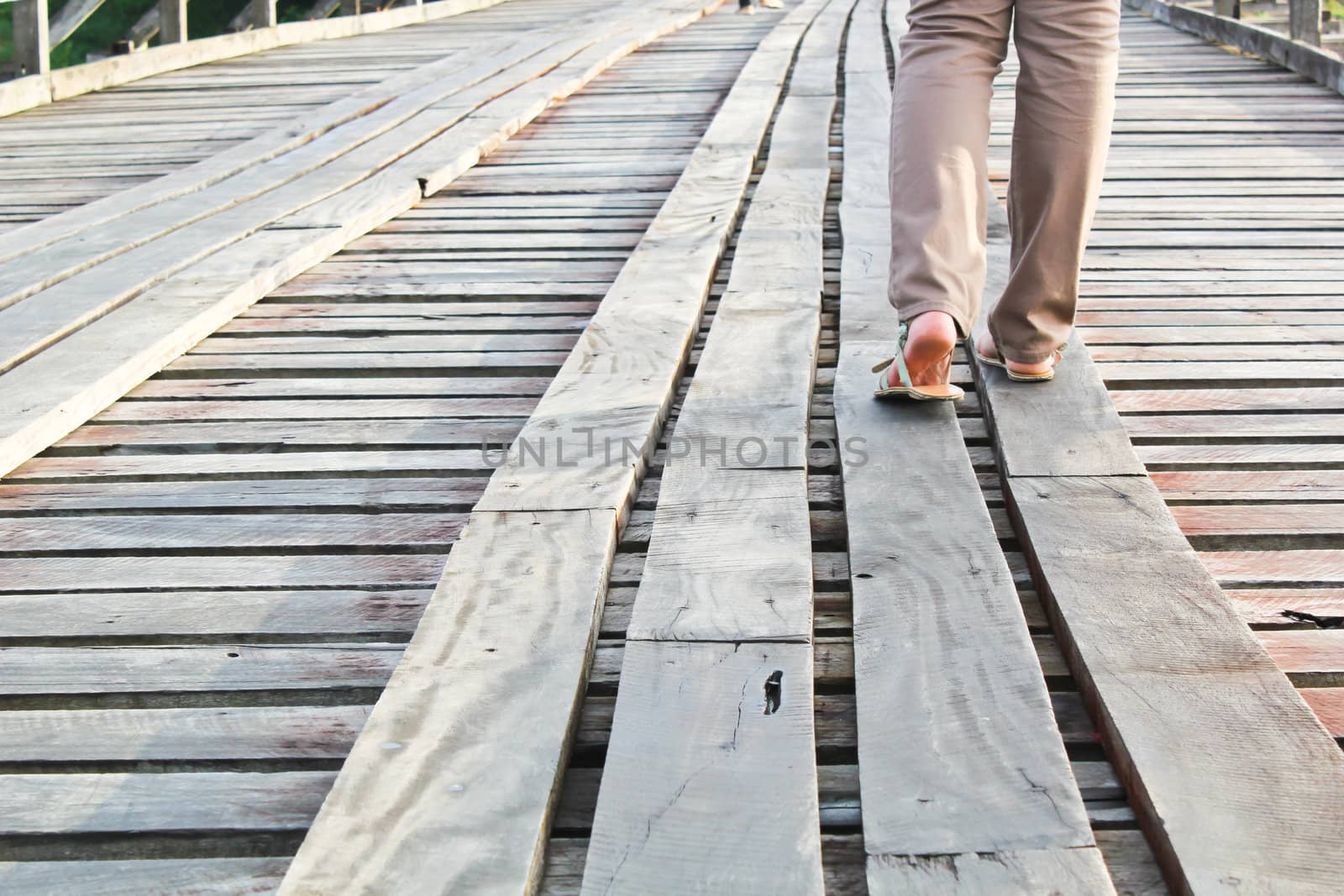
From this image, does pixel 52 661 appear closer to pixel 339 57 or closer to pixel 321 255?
pixel 321 255

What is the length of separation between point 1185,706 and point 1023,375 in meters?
0.74

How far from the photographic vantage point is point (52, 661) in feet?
3.67

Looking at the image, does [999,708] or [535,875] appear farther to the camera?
[999,708]

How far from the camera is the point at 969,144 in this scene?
1.57 meters

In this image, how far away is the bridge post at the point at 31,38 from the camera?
4461mm

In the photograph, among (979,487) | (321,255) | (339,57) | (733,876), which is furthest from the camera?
(339,57)

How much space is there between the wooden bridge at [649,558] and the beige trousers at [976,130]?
169 millimetres

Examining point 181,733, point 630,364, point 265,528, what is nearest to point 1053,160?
point 630,364

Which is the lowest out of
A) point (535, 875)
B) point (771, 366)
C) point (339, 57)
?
point (535, 875)

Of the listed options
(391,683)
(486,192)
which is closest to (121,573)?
(391,683)

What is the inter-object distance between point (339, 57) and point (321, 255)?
363 cm

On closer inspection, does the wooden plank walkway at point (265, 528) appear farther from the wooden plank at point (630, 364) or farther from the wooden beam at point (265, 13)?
the wooden beam at point (265, 13)

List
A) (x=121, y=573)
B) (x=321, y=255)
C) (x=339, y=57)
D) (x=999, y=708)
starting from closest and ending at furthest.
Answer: (x=999, y=708)
(x=121, y=573)
(x=321, y=255)
(x=339, y=57)

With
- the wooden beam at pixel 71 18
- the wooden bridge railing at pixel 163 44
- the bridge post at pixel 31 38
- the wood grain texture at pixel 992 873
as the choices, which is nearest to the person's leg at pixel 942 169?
the wood grain texture at pixel 992 873
